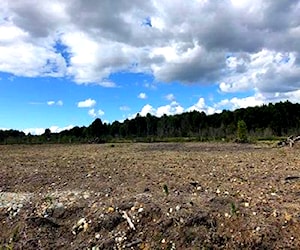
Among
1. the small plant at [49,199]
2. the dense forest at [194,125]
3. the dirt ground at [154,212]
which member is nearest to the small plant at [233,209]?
the dirt ground at [154,212]

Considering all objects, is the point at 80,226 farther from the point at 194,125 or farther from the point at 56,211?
the point at 194,125

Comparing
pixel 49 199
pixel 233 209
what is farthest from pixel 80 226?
pixel 233 209

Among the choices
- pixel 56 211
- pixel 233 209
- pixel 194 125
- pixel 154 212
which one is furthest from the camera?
pixel 194 125

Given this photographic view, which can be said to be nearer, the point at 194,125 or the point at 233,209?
the point at 233,209

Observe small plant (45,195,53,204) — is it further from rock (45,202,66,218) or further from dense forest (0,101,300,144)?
dense forest (0,101,300,144)

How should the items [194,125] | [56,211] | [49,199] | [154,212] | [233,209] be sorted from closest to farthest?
[233,209]
[154,212]
[56,211]
[49,199]
[194,125]

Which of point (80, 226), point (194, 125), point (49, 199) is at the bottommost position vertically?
point (80, 226)

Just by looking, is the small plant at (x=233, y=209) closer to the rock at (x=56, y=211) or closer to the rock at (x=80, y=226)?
the rock at (x=80, y=226)

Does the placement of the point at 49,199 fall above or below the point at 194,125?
below

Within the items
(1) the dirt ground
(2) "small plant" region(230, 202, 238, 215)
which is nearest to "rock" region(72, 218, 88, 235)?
(1) the dirt ground

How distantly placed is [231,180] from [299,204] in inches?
75.7

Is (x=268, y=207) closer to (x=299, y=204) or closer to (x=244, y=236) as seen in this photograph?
(x=299, y=204)

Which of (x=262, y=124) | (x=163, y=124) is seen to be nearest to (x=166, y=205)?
(x=262, y=124)

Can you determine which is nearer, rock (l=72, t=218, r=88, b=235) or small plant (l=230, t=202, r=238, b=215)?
small plant (l=230, t=202, r=238, b=215)
